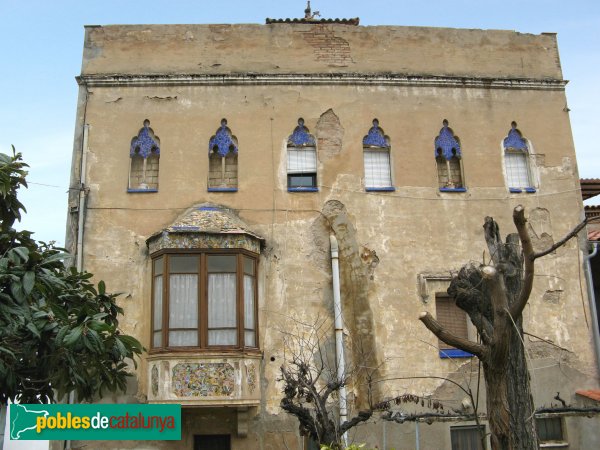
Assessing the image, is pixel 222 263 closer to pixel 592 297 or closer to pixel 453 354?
pixel 453 354

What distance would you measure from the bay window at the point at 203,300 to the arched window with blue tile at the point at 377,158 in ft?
11.1

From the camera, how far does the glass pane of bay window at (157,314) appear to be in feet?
43.2

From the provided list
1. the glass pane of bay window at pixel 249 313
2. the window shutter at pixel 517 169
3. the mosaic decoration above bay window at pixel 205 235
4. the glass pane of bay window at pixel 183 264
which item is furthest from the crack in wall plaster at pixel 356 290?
the window shutter at pixel 517 169

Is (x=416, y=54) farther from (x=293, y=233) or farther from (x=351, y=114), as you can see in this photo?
(x=293, y=233)

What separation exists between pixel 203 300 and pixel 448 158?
634 cm

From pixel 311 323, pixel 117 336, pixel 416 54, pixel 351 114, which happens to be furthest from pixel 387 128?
pixel 117 336

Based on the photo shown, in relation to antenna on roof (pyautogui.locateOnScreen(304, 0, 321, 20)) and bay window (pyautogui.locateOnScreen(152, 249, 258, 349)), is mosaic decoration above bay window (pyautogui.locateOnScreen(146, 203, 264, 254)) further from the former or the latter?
antenna on roof (pyautogui.locateOnScreen(304, 0, 321, 20))

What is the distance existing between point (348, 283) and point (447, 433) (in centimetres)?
360

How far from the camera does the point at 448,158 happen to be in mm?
15070

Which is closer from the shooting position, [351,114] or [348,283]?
[348,283]

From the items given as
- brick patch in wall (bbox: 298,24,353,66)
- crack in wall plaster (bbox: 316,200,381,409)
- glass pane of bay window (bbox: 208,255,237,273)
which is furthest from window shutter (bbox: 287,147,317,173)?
glass pane of bay window (bbox: 208,255,237,273)

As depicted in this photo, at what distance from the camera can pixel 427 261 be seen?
14297mm

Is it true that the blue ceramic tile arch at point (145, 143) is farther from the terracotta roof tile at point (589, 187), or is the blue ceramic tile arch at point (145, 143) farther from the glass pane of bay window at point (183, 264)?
the terracotta roof tile at point (589, 187)

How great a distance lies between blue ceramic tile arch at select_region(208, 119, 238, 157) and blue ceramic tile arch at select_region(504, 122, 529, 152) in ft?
20.3
